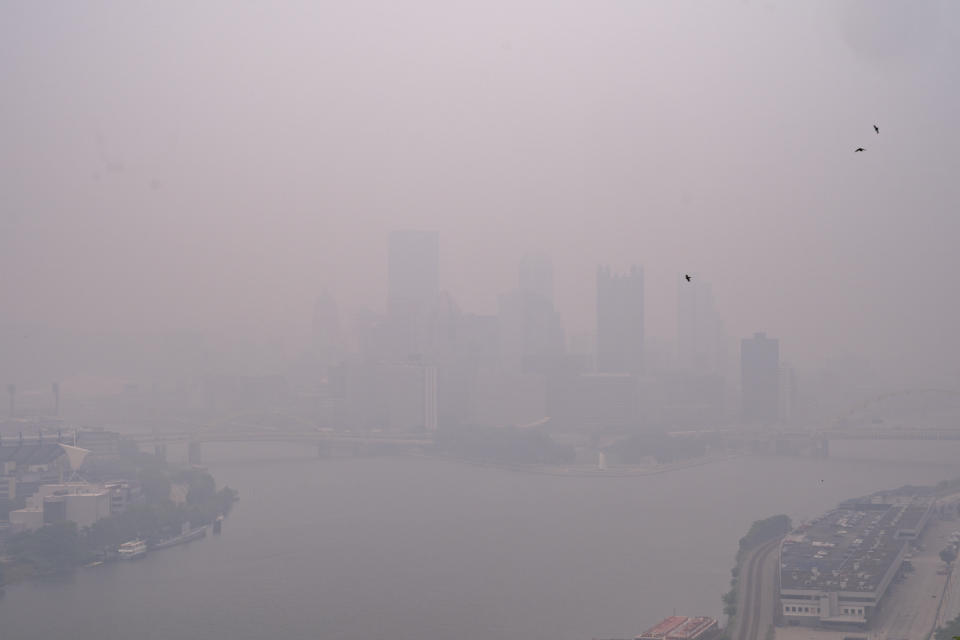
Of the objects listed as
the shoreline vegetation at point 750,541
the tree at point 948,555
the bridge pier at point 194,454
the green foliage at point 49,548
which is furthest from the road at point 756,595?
the bridge pier at point 194,454

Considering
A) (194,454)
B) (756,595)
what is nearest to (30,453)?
(194,454)

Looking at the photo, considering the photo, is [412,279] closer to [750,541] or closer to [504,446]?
[504,446]

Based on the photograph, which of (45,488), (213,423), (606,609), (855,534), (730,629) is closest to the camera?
(730,629)

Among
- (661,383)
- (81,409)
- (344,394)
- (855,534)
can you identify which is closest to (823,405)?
(661,383)

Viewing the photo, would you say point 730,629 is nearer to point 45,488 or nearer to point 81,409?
point 45,488

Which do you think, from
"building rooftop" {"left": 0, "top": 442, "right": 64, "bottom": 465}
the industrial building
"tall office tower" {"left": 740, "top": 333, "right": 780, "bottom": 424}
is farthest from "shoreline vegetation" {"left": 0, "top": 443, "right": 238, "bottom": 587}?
"tall office tower" {"left": 740, "top": 333, "right": 780, "bottom": 424}
